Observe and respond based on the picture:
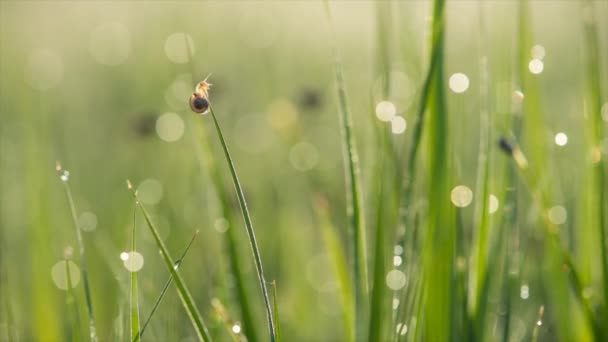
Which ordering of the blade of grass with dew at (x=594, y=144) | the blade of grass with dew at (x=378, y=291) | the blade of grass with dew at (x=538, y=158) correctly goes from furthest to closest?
the blade of grass with dew at (x=538, y=158), the blade of grass with dew at (x=594, y=144), the blade of grass with dew at (x=378, y=291)

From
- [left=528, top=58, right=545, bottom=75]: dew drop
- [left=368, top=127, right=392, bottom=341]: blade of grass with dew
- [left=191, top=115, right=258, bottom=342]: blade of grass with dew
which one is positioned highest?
[left=528, top=58, right=545, bottom=75]: dew drop

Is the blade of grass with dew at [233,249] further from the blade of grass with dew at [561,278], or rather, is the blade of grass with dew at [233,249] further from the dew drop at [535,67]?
the dew drop at [535,67]

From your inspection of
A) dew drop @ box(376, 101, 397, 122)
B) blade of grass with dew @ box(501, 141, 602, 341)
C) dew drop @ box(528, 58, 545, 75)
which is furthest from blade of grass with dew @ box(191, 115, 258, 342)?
dew drop @ box(528, 58, 545, 75)

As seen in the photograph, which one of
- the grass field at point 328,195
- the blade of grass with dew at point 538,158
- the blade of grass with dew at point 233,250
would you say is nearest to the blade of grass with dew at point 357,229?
the grass field at point 328,195

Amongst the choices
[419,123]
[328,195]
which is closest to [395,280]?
[419,123]

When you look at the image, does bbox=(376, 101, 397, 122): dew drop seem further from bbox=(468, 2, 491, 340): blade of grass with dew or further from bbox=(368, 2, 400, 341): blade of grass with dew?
bbox=(468, 2, 491, 340): blade of grass with dew

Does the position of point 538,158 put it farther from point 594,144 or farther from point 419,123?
point 419,123
